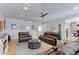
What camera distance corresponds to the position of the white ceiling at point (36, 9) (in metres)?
2.05

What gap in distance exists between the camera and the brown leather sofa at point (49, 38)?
2.11 m

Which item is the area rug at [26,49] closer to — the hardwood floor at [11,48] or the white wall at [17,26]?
the hardwood floor at [11,48]

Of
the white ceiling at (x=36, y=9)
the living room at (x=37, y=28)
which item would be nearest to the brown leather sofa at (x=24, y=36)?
the living room at (x=37, y=28)

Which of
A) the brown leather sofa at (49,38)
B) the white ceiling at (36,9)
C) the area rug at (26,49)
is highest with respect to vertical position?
the white ceiling at (36,9)

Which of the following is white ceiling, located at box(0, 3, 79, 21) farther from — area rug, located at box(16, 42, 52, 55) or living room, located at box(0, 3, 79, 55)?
area rug, located at box(16, 42, 52, 55)

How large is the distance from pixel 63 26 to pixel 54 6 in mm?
428

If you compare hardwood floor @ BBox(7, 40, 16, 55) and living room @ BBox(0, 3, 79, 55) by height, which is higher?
living room @ BBox(0, 3, 79, 55)

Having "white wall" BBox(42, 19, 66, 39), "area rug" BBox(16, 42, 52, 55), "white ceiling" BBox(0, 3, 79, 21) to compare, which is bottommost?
"area rug" BBox(16, 42, 52, 55)

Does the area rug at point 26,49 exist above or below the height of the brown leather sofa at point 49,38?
below

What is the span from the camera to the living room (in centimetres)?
206

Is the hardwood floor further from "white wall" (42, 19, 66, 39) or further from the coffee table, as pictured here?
"white wall" (42, 19, 66, 39)

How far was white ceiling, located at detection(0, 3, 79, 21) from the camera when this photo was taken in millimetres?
2047

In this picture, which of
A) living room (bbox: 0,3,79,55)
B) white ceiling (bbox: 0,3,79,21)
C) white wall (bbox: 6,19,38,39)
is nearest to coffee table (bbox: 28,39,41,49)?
living room (bbox: 0,3,79,55)

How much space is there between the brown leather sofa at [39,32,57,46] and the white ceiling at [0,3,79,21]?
1.03 feet
